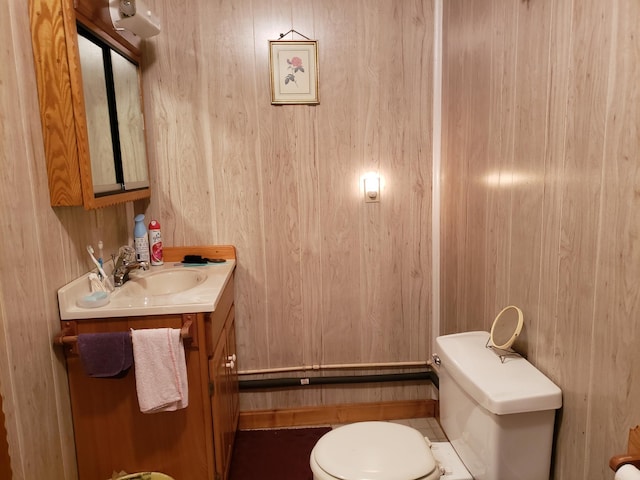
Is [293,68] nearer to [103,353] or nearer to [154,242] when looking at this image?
[154,242]

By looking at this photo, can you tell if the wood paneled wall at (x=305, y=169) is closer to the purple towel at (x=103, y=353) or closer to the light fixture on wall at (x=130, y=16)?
the light fixture on wall at (x=130, y=16)

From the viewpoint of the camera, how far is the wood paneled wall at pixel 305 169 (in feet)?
7.75

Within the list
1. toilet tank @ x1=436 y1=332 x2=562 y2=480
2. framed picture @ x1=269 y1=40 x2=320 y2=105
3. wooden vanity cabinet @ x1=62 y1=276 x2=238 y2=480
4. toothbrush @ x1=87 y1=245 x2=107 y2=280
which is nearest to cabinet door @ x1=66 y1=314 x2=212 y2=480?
wooden vanity cabinet @ x1=62 y1=276 x2=238 y2=480

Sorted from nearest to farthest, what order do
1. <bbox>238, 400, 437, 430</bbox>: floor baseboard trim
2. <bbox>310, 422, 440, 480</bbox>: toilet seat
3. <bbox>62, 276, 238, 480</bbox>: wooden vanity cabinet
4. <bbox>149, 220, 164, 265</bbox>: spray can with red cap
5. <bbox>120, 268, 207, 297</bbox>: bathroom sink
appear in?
<bbox>310, 422, 440, 480</bbox>: toilet seat < <bbox>62, 276, 238, 480</bbox>: wooden vanity cabinet < <bbox>120, 268, 207, 297</bbox>: bathroom sink < <bbox>149, 220, 164, 265</bbox>: spray can with red cap < <bbox>238, 400, 437, 430</bbox>: floor baseboard trim

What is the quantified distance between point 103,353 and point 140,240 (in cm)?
81

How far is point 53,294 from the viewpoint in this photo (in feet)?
5.25

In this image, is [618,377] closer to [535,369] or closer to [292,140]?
[535,369]

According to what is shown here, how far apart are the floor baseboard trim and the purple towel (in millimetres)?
1182

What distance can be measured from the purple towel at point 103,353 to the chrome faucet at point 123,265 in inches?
17.6

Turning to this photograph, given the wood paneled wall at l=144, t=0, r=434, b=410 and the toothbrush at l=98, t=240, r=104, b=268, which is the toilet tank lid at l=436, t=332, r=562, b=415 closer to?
the wood paneled wall at l=144, t=0, r=434, b=410

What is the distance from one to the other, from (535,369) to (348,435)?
0.67 meters

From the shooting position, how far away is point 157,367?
5.34 ft

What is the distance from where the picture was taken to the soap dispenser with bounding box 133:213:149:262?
2.28m

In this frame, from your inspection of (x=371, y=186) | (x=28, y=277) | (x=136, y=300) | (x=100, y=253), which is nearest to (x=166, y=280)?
(x=100, y=253)
